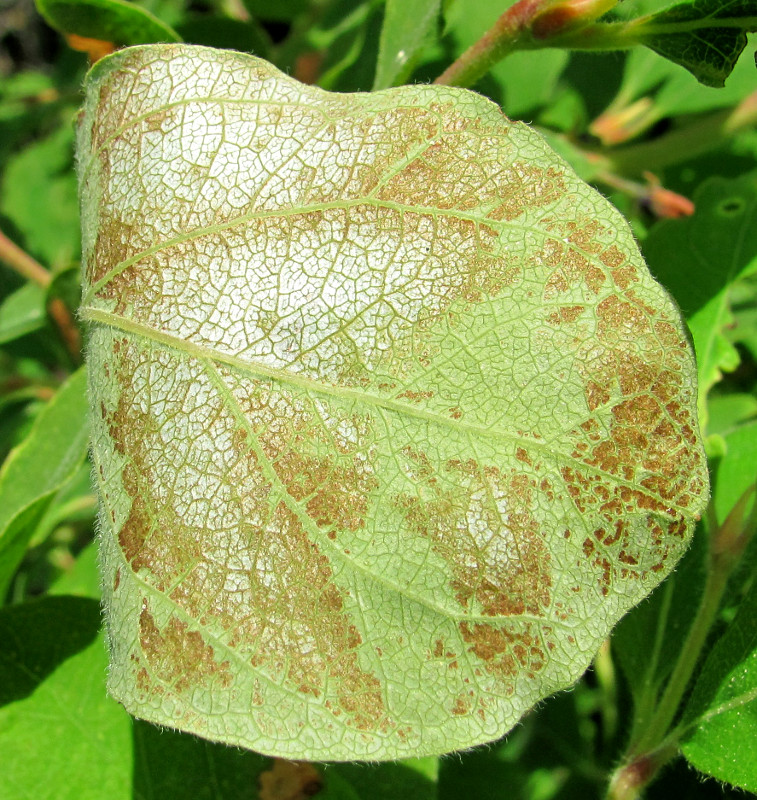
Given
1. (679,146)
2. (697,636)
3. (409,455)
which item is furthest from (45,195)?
(697,636)

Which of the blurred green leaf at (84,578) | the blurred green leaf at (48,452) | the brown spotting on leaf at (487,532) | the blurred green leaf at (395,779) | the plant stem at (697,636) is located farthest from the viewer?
the blurred green leaf at (84,578)

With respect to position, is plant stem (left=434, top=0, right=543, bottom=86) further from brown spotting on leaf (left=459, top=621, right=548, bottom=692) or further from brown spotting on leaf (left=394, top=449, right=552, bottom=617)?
brown spotting on leaf (left=459, top=621, right=548, bottom=692)

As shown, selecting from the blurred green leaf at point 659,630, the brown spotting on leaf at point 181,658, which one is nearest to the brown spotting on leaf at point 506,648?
the brown spotting on leaf at point 181,658

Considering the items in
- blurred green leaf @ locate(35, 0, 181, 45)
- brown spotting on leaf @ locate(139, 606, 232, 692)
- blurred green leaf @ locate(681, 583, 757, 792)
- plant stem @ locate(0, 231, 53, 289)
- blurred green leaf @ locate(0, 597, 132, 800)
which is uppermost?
blurred green leaf @ locate(35, 0, 181, 45)

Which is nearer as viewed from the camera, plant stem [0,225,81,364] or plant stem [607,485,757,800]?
plant stem [607,485,757,800]

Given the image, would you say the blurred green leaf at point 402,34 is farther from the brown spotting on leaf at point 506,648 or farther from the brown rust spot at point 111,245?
the brown spotting on leaf at point 506,648

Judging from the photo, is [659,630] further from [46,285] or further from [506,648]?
[46,285]

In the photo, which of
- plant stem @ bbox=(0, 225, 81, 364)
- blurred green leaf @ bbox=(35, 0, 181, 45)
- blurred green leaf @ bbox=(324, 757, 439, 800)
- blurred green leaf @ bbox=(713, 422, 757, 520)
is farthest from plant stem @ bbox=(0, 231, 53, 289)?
blurred green leaf @ bbox=(713, 422, 757, 520)
